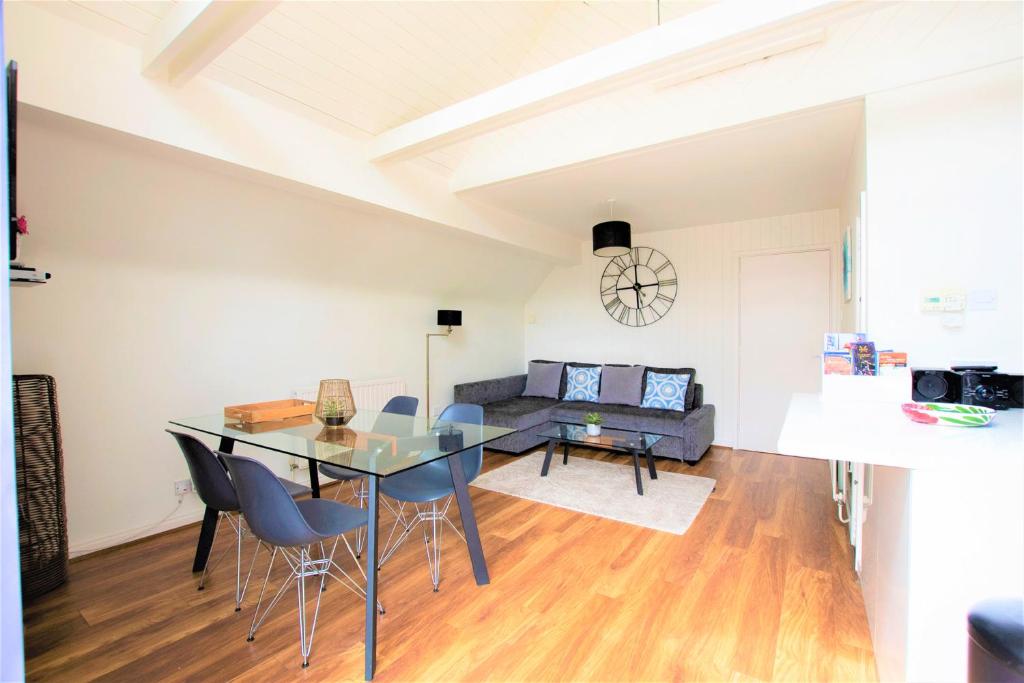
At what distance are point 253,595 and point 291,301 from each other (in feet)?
7.02

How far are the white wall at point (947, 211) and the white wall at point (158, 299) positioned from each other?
2.97m

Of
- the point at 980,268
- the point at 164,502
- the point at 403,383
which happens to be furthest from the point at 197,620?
the point at 980,268

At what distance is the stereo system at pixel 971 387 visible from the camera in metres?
1.76

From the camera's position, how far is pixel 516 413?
191 inches

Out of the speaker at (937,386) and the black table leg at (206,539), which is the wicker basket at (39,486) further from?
the speaker at (937,386)

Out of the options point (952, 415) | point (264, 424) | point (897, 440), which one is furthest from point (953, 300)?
point (264, 424)

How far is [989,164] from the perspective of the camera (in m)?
2.04

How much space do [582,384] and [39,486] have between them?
15.0 feet

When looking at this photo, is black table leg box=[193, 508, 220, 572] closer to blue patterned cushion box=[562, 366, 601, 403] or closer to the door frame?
blue patterned cushion box=[562, 366, 601, 403]

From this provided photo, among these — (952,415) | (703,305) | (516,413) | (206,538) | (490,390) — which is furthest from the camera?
(490,390)

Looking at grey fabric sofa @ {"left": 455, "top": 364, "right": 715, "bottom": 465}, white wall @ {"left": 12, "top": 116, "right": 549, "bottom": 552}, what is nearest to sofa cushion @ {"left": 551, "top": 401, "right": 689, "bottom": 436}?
grey fabric sofa @ {"left": 455, "top": 364, "right": 715, "bottom": 465}

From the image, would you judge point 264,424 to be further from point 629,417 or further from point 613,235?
point 629,417

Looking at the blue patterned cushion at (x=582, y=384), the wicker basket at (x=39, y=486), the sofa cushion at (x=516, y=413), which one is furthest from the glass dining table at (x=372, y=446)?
the blue patterned cushion at (x=582, y=384)

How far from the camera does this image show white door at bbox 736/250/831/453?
180 inches
